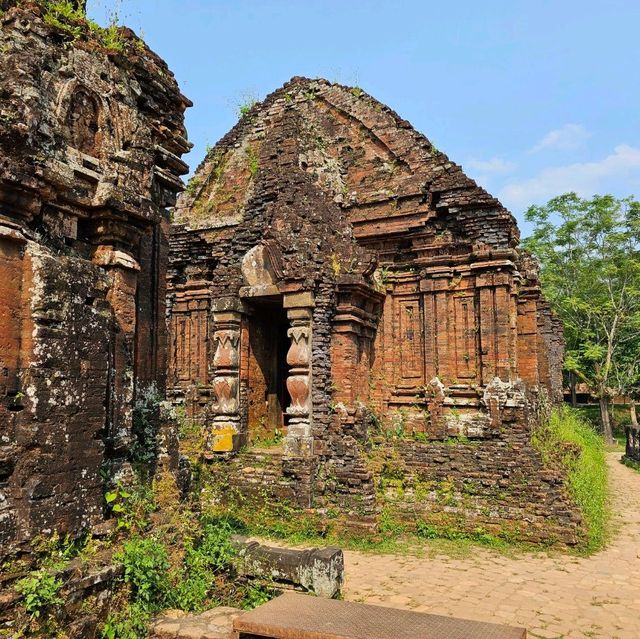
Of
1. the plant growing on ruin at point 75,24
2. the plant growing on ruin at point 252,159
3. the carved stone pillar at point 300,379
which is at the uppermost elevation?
the plant growing on ruin at point 252,159

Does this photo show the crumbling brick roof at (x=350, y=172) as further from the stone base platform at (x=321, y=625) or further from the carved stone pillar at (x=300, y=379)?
the stone base platform at (x=321, y=625)

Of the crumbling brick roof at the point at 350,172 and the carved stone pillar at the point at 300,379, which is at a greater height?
the crumbling brick roof at the point at 350,172

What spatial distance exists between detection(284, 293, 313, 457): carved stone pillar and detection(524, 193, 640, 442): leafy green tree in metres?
23.9

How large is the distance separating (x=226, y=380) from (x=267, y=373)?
1.35 meters

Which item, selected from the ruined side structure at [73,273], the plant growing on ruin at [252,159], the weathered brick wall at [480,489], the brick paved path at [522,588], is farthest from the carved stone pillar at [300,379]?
the plant growing on ruin at [252,159]

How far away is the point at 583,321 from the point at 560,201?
6969 millimetres

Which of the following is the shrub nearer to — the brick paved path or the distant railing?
the brick paved path

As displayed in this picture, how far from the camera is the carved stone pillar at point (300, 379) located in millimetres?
10859

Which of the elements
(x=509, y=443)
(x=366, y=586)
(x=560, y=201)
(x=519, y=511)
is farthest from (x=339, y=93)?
(x=560, y=201)

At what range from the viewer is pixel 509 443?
35.6 feet

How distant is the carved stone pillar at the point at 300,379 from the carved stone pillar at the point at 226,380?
136cm

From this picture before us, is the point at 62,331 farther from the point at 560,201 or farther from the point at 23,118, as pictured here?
the point at 560,201

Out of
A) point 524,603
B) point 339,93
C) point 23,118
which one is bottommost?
point 524,603

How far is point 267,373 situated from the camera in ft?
43.4
